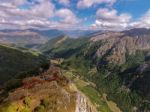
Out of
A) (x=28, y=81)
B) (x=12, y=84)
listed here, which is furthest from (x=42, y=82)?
(x=12, y=84)

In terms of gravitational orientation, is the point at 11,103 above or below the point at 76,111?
above

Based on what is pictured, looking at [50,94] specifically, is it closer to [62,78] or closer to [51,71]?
[62,78]

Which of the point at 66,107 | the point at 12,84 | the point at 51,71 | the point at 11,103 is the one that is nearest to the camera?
the point at 11,103

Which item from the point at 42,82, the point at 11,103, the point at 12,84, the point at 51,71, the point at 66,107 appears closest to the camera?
the point at 11,103

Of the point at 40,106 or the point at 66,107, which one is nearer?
the point at 40,106

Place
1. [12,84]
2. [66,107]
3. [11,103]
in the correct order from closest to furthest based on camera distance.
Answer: [11,103], [66,107], [12,84]

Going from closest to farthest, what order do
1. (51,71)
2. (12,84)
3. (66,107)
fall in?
(66,107), (12,84), (51,71)

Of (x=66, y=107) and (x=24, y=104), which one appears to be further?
(x=66, y=107)

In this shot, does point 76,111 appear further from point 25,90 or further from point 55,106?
point 25,90

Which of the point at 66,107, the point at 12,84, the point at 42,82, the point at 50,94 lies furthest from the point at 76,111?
the point at 12,84
